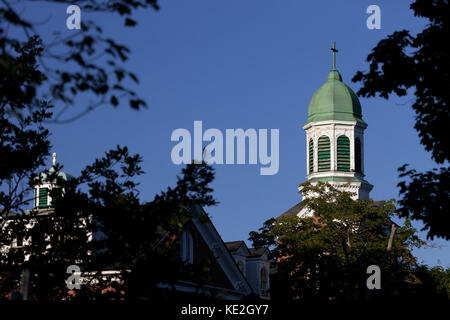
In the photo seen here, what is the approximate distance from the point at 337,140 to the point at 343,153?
47.1 inches

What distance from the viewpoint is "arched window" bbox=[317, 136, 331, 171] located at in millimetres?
66625

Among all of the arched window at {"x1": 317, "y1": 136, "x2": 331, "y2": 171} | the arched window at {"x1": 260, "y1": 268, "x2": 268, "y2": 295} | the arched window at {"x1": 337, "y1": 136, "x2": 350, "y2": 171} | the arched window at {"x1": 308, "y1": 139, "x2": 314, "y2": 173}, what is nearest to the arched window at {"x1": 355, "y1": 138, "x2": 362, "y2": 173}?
the arched window at {"x1": 337, "y1": 136, "x2": 350, "y2": 171}

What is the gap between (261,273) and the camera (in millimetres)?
49844

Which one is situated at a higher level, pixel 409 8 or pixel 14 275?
pixel 409 8

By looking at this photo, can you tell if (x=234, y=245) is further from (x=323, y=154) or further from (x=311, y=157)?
(x=311, y=157)

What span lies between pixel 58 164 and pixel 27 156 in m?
1.06

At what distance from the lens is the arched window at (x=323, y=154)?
219 feet

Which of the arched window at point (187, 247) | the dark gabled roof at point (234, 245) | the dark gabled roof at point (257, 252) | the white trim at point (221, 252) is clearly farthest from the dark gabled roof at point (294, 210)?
the arched window at point (187, 247)

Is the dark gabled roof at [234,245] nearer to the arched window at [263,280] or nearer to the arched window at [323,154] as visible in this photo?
the arched window at [263,280]

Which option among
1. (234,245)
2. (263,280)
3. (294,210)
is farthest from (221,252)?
(294,210)

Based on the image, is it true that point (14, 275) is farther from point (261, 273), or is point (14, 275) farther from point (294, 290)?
point (261, 273)

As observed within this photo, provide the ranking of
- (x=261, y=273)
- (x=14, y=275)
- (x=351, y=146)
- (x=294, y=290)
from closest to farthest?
(x=14, y=275) → (x=294, y=290) → (x=261, y=273) → (x=351, y=146)
